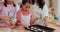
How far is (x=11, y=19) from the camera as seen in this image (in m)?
0.72

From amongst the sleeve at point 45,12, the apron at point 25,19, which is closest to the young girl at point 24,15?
the apron at point 25,19

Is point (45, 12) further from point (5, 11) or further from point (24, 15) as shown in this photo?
point (5, 11)

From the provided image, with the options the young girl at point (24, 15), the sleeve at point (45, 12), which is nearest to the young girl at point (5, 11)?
the young girl at point (24, 15)

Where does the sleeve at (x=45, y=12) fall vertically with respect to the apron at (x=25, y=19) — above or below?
above

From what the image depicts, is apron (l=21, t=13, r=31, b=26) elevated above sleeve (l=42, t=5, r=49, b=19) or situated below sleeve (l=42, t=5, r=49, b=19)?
below

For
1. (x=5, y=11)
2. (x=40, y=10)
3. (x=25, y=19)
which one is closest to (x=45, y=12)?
(x=40, y=10)

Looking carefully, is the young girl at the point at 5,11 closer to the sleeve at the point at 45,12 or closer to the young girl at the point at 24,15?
the young girl at the point at 24,15

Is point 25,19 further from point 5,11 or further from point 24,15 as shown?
point 5,11

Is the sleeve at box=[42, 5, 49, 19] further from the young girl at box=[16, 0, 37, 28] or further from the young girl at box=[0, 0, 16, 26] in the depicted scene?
the young girl at box=[0, 0, 16, 26]

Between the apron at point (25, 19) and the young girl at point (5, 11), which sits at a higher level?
the young girl at point (5, 11)

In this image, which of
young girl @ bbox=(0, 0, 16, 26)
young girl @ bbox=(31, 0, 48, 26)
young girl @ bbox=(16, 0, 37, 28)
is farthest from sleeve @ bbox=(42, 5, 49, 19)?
young girl @ bbox=(0, 0, 16, 26)

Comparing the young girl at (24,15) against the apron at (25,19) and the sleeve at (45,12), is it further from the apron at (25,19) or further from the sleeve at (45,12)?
the sleeve at (45,12)

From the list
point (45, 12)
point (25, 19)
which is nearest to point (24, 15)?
point (25, 19)

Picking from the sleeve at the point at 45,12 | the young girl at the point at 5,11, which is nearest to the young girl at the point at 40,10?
the sleeve at the point at 45,12
